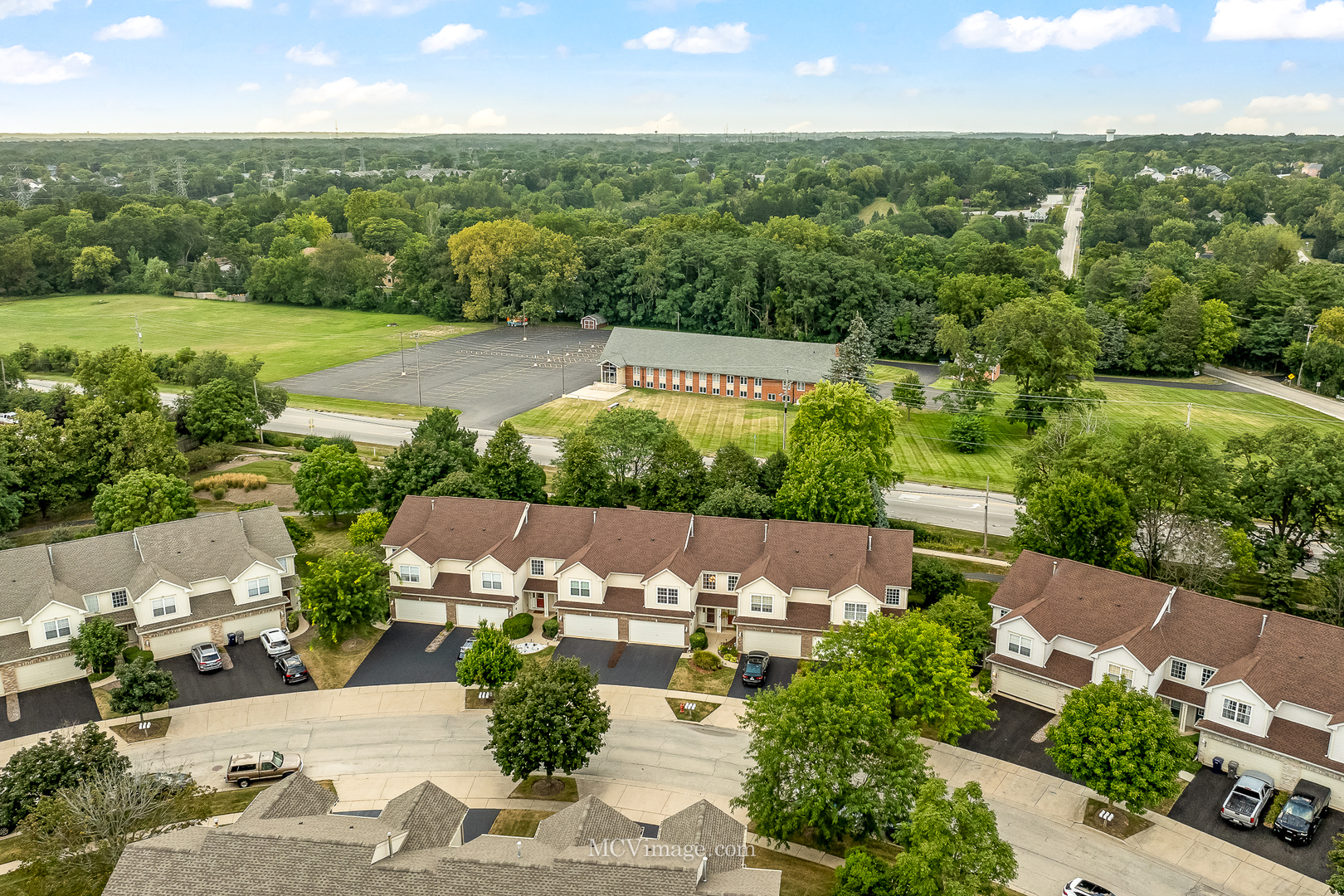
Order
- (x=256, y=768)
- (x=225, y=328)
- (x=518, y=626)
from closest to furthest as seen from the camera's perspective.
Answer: (x=256, y=768) → (x=518, y=626) → (x=225, y=328)

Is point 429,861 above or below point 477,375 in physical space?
above

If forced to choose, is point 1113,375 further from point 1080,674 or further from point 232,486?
point 232,486

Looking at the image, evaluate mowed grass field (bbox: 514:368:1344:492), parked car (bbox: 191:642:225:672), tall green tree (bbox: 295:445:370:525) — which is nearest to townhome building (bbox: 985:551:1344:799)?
mowed grass field (bbox: 514:368:1344:492)

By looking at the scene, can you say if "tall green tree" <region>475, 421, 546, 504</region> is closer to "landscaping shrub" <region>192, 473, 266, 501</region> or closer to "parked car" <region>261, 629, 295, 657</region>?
"parked car" <region>261, 629, 295, 657</region>

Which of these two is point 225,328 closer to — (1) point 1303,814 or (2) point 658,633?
(2) point 658,633

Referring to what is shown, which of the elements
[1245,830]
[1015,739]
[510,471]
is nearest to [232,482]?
[510,471]

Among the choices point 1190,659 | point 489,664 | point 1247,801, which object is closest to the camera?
point 1247,801
